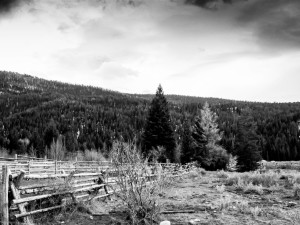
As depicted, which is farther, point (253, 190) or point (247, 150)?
point (247, 150)

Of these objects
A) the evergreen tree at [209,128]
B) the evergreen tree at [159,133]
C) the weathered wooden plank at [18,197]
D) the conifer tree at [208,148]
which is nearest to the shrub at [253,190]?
the weathered wooden plank at [18,197]

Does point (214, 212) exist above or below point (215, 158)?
above

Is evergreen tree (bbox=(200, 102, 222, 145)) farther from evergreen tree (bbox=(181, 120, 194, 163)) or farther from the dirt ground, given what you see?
the dirt ground

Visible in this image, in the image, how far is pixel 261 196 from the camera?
1400cm

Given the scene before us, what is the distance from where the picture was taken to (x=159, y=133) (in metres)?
43.0

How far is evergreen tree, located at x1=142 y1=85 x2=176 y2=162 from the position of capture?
42.6 meters

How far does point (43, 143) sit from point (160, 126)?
74486mm

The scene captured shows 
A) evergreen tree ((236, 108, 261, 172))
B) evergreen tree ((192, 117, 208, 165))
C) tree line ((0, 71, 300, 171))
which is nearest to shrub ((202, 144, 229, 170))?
evergreen tree ((192, 117, 208, 165))

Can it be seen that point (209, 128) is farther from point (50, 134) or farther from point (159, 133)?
point (50, 134)

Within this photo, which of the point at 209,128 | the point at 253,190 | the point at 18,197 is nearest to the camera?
the point at 18,197

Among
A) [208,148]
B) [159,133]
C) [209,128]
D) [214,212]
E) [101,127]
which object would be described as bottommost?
[214,212]

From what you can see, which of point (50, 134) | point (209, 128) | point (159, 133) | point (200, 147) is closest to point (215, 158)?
point (200, 147)

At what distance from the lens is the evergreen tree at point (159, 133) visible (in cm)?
4262

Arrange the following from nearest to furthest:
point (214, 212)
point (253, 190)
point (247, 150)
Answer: point (214, 212)
point (253, 190)
point (247, 150)
